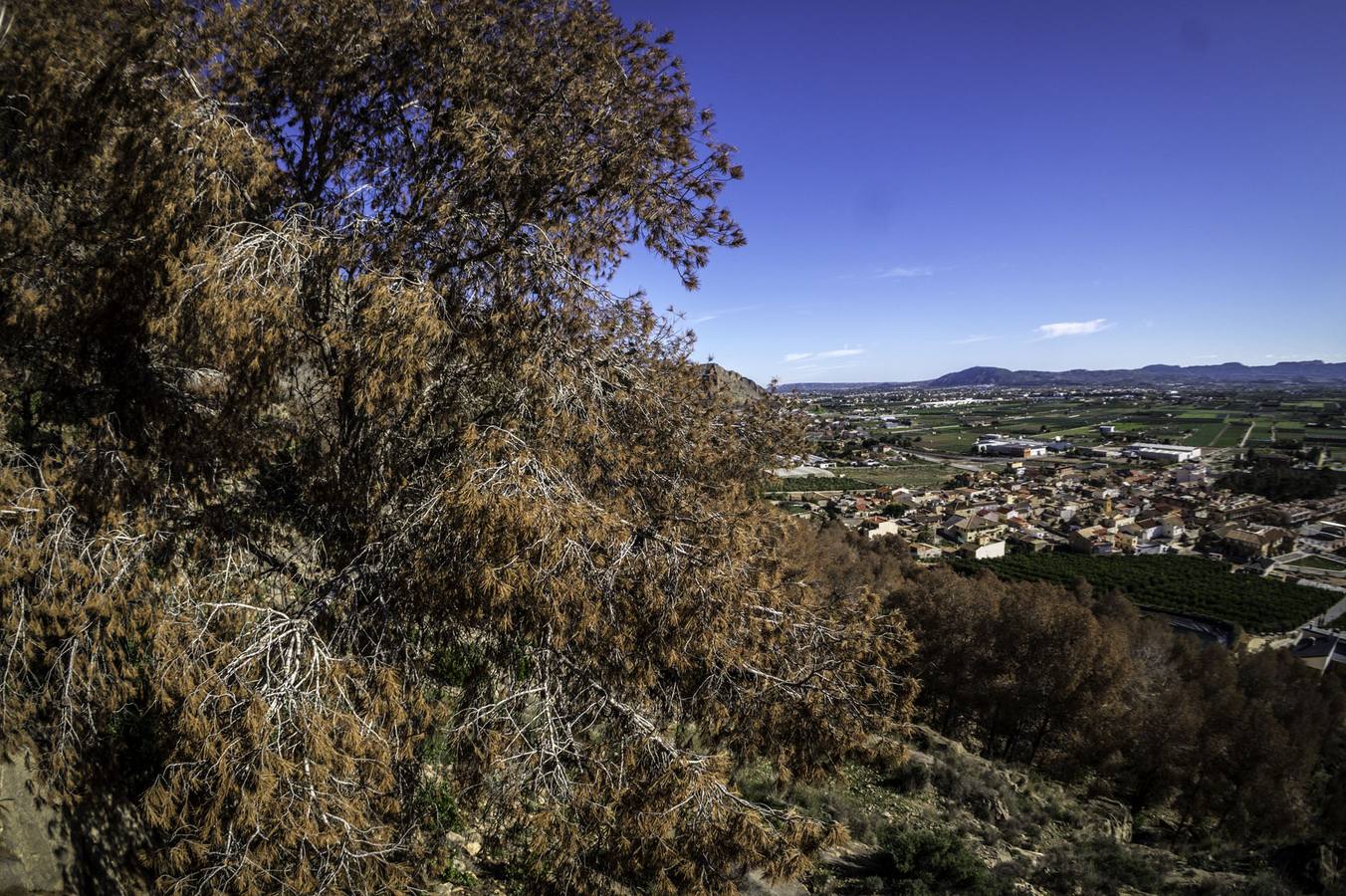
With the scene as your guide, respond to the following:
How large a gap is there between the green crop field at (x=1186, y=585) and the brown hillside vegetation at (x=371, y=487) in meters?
47.0

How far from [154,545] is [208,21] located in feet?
12.2

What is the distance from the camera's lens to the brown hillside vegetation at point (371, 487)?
11.7 feet

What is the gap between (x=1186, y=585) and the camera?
4888 centimetres

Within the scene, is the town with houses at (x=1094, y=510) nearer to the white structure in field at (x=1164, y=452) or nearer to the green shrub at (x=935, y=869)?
the white structure in field at (x=1164, y=452)

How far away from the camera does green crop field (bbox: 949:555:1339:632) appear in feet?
143

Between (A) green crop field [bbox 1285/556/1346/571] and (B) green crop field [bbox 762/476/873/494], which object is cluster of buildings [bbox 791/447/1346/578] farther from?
(B) green crop field [bbox 762/476/873/494]

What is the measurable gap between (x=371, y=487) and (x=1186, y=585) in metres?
61.9

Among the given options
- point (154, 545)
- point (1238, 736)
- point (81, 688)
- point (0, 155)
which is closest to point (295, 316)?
point (154, 545)

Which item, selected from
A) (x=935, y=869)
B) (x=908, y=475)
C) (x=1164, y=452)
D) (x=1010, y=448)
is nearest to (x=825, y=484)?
(x=908, y=475)

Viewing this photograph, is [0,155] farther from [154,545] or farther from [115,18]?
[154,545]

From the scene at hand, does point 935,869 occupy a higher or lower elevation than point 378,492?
lower

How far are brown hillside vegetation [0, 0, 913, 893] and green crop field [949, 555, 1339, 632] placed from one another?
47.0 m

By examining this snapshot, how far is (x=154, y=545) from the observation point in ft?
14.1

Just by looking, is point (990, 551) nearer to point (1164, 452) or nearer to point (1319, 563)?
point (1319, 563)
